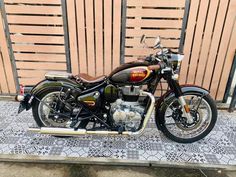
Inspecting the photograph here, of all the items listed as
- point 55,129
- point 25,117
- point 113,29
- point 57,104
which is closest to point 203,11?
point 113,29

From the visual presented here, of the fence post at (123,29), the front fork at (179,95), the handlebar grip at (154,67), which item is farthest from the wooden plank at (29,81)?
the front fork at (179,95)

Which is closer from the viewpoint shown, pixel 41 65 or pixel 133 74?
pixel 133 74

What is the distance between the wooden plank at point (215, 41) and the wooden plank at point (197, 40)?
19 centimetres

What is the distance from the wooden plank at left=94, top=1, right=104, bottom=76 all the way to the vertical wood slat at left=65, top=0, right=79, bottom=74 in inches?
13.1

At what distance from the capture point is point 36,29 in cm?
319

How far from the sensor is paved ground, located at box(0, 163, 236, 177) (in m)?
2.32

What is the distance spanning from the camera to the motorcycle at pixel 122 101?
2393 millimetres

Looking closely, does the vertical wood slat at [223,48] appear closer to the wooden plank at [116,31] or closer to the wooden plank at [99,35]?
the wooden plank at [116,31]

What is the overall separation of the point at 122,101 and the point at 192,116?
95 centimetres

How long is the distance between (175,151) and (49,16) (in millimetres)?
2616

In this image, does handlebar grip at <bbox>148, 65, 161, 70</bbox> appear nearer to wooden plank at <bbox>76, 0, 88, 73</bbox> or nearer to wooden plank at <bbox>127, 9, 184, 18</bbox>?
wooden plank at <bbox>127, 9, 184, 18</bbox>

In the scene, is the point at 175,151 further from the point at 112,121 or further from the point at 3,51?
the point at 3,51

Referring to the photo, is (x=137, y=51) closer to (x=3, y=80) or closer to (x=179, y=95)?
(x=179, y=95)

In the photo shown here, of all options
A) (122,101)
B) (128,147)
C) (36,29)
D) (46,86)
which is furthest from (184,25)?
(36,29)
